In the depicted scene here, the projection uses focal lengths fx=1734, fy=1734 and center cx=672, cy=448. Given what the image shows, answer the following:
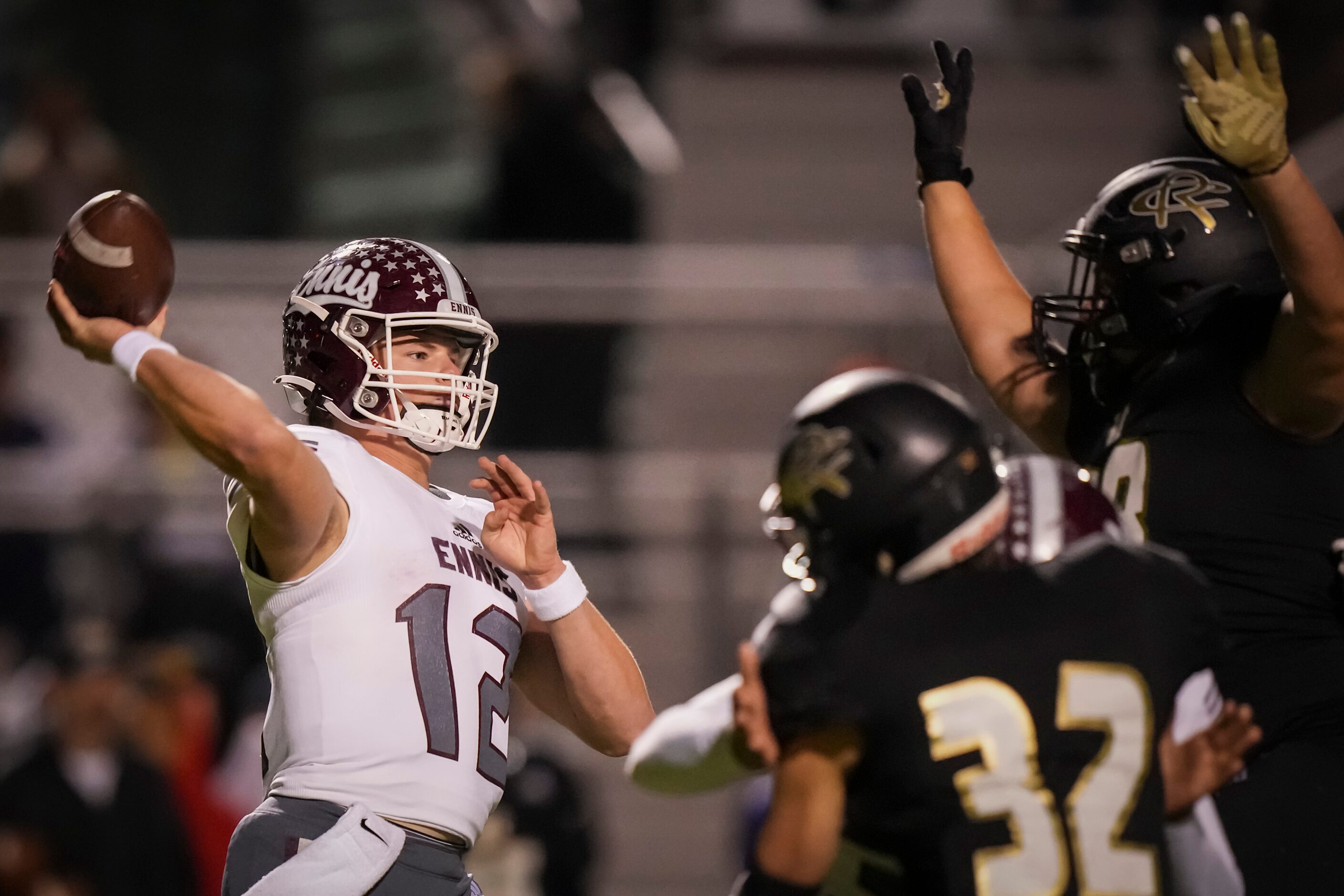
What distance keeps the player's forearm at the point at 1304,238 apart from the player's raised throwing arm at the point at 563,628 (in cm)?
144

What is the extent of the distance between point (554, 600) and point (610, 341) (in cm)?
470

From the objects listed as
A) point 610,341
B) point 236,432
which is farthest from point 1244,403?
point 610,341

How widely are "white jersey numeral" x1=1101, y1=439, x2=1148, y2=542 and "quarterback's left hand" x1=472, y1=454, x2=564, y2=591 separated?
1104 mm

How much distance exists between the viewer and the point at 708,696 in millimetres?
2879

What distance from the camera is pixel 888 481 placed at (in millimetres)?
2771

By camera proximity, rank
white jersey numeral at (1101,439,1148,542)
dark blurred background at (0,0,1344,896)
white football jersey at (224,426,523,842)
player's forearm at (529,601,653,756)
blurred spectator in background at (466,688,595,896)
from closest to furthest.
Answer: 1. white football jersey at (224,426,523,842)
2. white jersey numeral at (1101,439,1148,542)
3. player's forearm at (529,601,653,756)
4. blurred spectator in background at (466,688,595,896)
5. dark blurred background at (0,0,1344,896)

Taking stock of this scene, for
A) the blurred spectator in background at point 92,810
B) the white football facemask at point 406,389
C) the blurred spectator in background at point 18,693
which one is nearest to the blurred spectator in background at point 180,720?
the blurred spectator in background at point 92,810

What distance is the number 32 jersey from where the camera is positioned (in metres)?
2.67

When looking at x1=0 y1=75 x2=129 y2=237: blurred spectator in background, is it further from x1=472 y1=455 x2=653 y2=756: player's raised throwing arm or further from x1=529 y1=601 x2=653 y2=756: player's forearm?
x1=529 y1=601 x2=653 y2=756: player's forearm

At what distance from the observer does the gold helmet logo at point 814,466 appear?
2.78 metres

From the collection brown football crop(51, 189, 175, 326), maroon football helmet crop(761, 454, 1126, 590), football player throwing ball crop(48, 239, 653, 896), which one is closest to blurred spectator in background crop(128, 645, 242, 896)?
football player throwing ball crop(48, 239, 653, 896)

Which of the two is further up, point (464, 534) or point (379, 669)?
point (464, 534)

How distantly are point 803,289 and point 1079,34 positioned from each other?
2.41m

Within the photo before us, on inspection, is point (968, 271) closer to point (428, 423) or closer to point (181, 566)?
point (428, 423)
